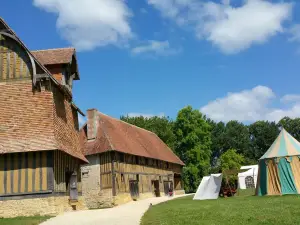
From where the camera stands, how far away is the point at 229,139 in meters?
65.1

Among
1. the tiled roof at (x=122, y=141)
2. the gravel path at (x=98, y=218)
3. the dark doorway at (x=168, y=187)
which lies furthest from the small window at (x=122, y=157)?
the gravel path at (x=98, y=218)

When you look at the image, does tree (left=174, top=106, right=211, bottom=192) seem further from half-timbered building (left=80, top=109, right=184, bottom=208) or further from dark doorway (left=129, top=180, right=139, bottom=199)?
dark doorway (left=129, top=180, right=139, bottom=199)

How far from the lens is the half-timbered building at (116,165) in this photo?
27.3m

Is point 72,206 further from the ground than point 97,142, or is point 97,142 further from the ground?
point 97,142

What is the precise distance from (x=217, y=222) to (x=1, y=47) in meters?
14.0

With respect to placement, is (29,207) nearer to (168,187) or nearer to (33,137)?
(33,137)

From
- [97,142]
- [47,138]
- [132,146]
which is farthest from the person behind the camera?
[132,146]

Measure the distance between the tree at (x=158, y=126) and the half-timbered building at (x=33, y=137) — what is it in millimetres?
29434

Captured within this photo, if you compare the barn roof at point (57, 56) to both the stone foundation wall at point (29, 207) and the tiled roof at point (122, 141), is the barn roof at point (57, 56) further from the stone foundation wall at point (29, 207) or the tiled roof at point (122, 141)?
the tiled roof at point (122, 141)

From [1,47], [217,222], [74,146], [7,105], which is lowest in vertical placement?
[217,222]

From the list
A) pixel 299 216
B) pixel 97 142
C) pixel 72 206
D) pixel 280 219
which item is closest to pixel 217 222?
pixel 280 219

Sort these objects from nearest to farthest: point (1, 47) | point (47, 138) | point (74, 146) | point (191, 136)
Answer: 1. point (47, 138)
2. point (1, 47)
3. point (74, 146)
4. point (191, 136)

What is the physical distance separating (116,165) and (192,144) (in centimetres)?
2150

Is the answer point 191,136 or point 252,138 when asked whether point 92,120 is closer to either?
point 191,136
